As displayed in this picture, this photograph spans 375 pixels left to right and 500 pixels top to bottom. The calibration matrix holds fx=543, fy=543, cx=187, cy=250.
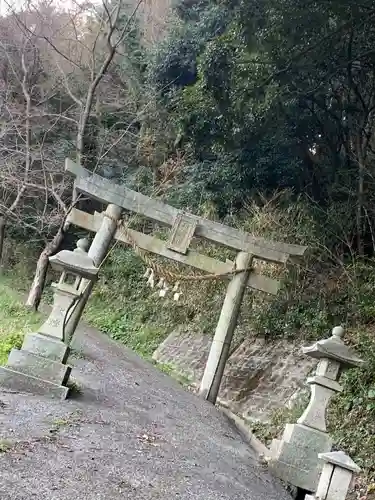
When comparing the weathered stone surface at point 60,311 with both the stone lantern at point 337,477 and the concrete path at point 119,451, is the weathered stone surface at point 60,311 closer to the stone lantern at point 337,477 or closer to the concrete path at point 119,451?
the concrete path at point 119,451

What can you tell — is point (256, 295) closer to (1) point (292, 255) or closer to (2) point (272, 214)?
(2) point (272, 214)

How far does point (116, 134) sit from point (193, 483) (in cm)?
1424

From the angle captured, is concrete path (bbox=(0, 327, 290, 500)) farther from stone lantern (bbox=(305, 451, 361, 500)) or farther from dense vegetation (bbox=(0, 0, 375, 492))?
dense vegetation (bbox=(0, 0, 375, 492))

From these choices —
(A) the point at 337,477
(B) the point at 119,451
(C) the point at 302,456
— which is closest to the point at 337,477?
(A) the point at 337,477

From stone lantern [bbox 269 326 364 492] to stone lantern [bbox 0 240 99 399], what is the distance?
229cm

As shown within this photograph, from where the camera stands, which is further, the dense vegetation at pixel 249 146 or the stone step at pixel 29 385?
the dense vegetation at pixel 249 146

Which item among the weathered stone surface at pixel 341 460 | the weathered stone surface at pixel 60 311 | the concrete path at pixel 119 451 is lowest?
the concrete path at pixel 119 451

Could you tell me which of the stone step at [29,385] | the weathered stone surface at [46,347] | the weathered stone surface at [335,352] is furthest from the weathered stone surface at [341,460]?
the weathered stone surface at [46,347]

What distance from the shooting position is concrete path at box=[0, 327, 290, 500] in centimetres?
335

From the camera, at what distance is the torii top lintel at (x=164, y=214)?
26.5 feet

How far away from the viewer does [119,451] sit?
167 inches

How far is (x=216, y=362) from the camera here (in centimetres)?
870

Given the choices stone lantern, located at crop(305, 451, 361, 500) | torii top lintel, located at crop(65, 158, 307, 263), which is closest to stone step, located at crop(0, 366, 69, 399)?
stone lantern, located at crop(305, 451, 361, 500)

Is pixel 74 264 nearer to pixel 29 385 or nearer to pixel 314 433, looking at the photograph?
pixel 29 385
